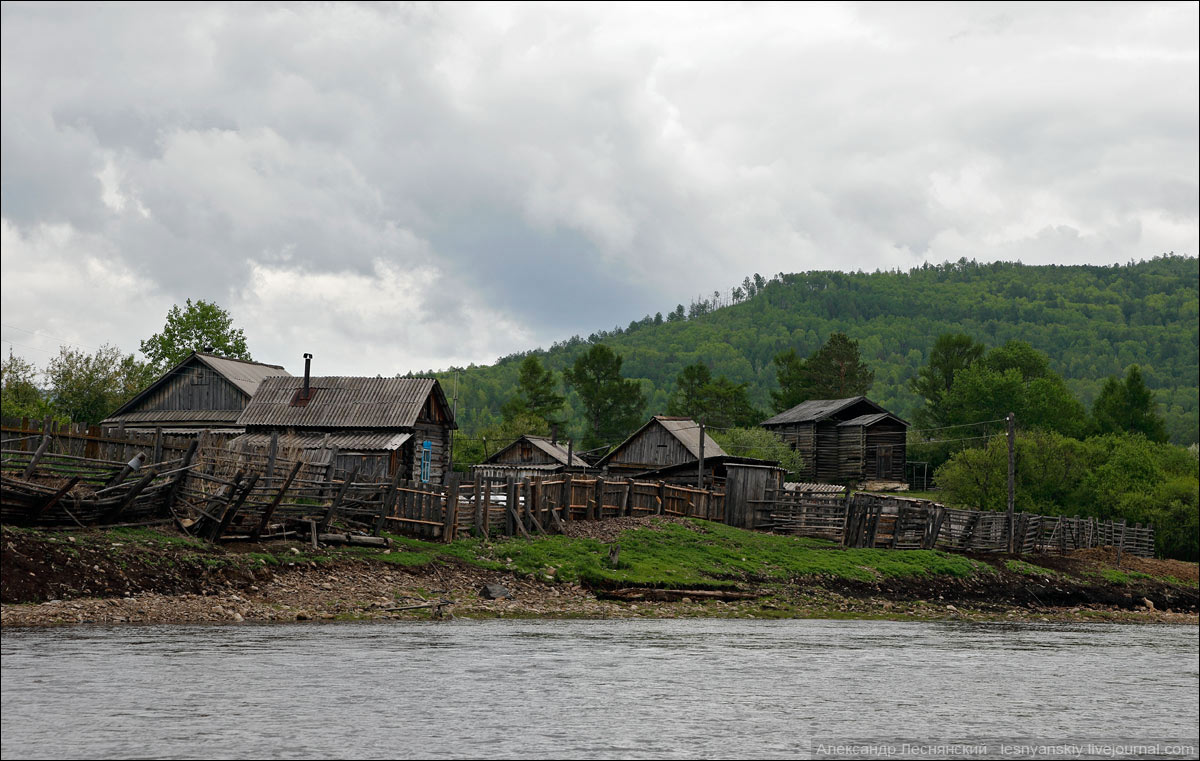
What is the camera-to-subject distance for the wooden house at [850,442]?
284 feet

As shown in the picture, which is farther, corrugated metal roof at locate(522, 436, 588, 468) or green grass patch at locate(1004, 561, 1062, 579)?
Result: corrugated metal roof at locate(522, 436, 588, 468)

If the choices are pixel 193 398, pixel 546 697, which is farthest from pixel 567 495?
pixel 193 398

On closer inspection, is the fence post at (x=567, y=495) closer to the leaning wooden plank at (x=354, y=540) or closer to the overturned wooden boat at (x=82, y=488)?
the leaning wooden plank at (x=354, y=540)

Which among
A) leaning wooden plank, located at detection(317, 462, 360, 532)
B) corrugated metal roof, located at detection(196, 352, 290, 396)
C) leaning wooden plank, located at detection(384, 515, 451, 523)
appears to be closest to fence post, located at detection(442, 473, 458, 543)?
leaning wooden plank, located at detection(384, 515, 451, 523)

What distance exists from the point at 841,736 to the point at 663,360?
594 ft

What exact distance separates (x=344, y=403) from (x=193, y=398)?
33.8 feet

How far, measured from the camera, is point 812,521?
47281 mm

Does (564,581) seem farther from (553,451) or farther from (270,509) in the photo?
(553,451)

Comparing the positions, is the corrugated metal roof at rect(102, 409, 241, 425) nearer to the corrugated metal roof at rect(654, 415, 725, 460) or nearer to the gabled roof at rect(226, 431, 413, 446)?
the gabled roof at rect(226, 431, 413, 446)

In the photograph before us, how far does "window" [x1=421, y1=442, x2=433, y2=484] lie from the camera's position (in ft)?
185

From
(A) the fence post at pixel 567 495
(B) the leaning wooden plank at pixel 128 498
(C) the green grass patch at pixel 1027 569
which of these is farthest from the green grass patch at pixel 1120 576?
(B) the leaning wooden plank at pixel 128 498

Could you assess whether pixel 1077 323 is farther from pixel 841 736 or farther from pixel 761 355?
A: pixel 841 736

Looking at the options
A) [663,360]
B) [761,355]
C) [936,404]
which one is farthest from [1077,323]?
[936,404]

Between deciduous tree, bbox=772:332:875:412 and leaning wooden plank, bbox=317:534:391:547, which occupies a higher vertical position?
deciduous tree, bbox=772:332:875:412
